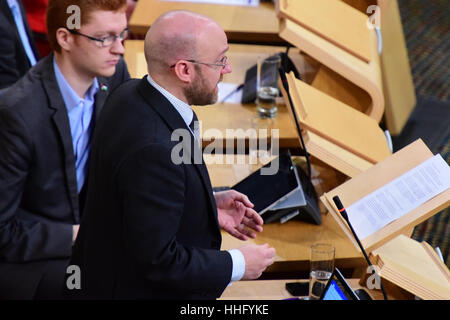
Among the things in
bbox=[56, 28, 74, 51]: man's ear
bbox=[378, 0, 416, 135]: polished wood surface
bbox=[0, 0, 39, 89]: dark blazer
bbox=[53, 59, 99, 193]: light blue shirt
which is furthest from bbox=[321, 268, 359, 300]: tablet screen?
bbox=[378, 0, 416, 135]: polished wood surface

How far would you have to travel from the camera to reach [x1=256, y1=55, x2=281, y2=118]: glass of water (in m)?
2.66

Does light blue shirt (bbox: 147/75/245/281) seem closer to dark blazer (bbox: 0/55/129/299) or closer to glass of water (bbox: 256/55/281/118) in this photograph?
dark blazer (bbox: 0/55/129/299)

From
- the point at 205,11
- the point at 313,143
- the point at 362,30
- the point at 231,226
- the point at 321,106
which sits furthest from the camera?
the point at 205,11

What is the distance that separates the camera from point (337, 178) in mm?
2320

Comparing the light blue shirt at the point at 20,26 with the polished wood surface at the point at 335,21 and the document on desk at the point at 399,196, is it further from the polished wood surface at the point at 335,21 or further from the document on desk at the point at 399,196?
the document on desk at the point at 399,196

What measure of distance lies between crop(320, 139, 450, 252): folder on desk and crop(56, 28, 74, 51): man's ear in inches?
38.1

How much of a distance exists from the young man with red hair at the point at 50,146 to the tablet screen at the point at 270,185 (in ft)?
1.89

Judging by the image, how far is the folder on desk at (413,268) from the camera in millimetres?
1587

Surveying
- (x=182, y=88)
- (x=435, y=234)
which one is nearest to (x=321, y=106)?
(x=182, y=88)

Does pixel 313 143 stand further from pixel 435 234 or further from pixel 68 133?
pixel 435 234

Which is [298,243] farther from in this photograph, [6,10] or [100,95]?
[6,10]

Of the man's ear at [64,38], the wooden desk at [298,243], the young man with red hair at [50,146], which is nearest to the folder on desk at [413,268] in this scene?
the wooden desk at [298,243]

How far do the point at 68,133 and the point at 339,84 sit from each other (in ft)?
3.53

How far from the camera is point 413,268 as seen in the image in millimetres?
1671
